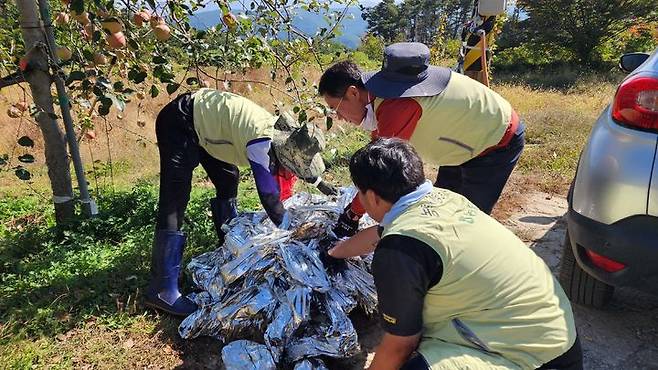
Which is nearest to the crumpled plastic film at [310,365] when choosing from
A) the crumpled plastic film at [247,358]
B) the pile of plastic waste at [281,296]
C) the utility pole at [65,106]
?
the pile of plastic waste at [281,296]

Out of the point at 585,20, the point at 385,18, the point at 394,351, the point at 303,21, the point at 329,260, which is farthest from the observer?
the point at 385,18

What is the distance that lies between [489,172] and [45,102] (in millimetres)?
2749

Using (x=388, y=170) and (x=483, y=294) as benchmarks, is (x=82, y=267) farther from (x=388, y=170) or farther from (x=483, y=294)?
(x=483, y=294)

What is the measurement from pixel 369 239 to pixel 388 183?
28.6 inches

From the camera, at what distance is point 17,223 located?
4172 millimetres

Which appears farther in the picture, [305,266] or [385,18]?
[385,18]

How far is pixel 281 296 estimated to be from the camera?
8.14 ft

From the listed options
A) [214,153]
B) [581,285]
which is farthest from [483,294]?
[214,153]

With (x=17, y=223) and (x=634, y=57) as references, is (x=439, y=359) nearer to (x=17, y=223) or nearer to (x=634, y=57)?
(x=634, y=57)

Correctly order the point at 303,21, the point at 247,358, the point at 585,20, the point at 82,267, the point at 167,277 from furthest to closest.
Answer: the point at 585,20, the point at 303,21, the point at 82,267, the point at 167,277, the point at 247,358

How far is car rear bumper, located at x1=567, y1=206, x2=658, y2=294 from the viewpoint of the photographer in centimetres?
194

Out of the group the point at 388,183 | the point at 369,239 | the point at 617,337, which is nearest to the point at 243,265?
the point at 369,239

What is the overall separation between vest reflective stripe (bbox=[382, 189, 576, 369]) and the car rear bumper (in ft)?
1.68

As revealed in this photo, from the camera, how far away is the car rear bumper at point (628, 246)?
194 cm
